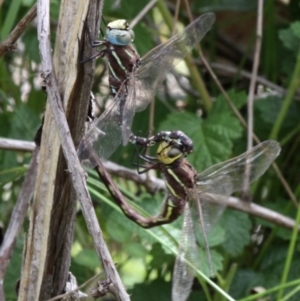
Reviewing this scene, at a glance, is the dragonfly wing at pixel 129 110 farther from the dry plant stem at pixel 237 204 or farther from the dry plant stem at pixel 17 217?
the dry plant stem at pixel 237 204

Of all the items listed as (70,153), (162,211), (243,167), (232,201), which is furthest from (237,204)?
(70,153)

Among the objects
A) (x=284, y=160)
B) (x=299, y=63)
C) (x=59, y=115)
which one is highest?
(x=59, y=115)

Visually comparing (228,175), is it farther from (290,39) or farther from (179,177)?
(290,39)

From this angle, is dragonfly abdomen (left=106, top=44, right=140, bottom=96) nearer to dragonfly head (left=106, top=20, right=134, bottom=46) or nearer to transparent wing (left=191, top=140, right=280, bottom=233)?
dragonfly head (left=106, top=20, right=134, bottom=46)

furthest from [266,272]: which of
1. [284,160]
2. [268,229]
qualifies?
[284,160]

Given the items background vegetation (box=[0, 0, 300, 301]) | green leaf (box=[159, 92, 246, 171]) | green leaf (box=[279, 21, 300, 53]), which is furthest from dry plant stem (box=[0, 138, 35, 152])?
green leaf (box=[279, 21, 300, 53])

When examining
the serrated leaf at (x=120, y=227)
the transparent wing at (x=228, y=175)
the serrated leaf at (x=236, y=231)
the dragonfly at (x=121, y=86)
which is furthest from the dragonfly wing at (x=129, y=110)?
the serrated leaf at (x=236, y=231)

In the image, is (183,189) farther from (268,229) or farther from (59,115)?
(268,229)

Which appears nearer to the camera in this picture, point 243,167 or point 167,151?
point 167,151
